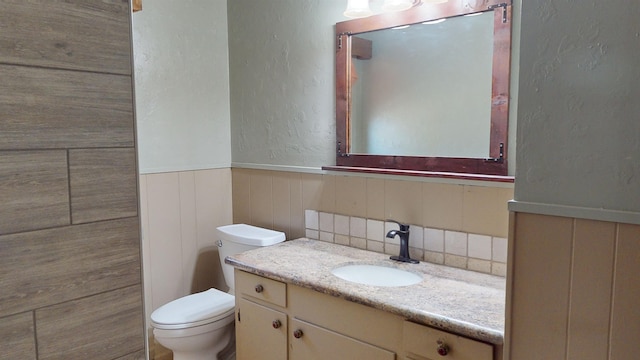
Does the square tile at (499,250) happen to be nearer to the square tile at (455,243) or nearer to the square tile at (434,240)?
the square tile at (455,243)

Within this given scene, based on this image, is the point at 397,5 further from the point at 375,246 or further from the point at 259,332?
the point at 259,332

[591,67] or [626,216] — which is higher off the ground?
[591,67]

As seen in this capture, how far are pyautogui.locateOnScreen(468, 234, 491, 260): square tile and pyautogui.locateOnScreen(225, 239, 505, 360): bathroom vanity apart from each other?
0.08 metres

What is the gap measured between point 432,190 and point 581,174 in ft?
3.07

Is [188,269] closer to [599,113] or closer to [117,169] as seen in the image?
[117,169]

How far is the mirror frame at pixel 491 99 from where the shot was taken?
1.74 m

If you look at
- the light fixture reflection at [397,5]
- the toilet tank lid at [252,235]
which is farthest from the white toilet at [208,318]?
the light fixture reflection at [397,5]

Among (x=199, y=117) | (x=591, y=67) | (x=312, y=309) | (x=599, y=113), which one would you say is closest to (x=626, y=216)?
(x=599, y=113)

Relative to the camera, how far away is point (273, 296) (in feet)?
6.24

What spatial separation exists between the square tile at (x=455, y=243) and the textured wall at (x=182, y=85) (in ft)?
5.16

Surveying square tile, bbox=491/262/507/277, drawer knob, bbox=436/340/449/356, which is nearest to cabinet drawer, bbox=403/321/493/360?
drawer knob, bbox=436/340/449/356

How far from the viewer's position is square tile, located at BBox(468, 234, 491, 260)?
1.80 meters

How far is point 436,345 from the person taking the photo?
1.39 meters

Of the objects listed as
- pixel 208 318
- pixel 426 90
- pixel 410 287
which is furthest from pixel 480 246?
pixel 208 318
